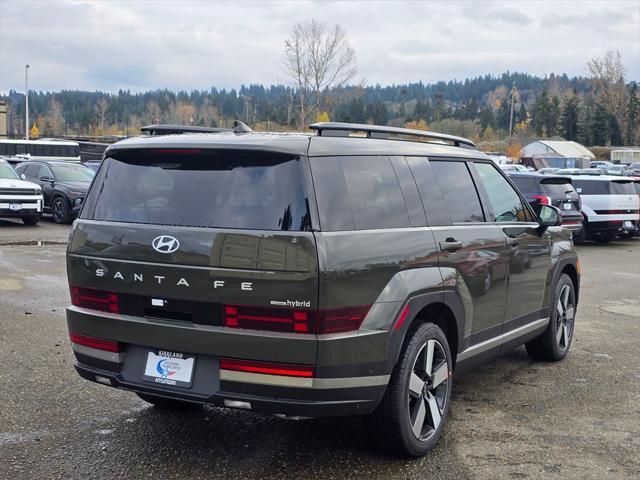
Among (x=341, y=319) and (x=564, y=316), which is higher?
(x=341, y=319)

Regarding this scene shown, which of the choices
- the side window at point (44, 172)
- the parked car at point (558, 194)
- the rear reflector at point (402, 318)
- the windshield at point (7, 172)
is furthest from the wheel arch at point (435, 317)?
the side window at point (44, 172)

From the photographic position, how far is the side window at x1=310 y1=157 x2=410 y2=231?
3893 millimetres

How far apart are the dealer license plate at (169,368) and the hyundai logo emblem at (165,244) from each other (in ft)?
1.83

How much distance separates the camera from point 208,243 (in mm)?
3869

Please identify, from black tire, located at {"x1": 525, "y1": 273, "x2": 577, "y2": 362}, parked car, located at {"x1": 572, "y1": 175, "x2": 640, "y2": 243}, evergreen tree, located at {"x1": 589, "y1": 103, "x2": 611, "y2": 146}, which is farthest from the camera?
evergreen tree, located at {"x1": 589, "y1": 103, "x2": 611, "y2": 146}

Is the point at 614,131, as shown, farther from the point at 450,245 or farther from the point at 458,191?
the point at 450,245

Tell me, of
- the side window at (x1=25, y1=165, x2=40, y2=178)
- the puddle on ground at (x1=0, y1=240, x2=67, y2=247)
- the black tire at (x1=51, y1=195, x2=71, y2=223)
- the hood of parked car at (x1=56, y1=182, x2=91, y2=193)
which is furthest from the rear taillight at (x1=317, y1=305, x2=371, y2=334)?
the side window at (x1=25, y1=165, x2=40, y2=178)

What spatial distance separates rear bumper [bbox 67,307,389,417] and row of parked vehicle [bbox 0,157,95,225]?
533 inches

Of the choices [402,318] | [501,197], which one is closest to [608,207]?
[501,197]

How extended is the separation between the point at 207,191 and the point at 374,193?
96 centimetres

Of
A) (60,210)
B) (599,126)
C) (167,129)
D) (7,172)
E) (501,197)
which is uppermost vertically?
(599,126)

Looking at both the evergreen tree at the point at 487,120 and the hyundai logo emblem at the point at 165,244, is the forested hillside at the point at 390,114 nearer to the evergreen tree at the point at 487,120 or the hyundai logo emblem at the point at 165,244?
the evergreen tree at the point at 487,120

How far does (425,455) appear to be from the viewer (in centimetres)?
443

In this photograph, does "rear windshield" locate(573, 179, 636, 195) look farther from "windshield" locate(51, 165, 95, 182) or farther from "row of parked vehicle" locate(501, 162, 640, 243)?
"windshield" locate(51, 165, 95, 182)
